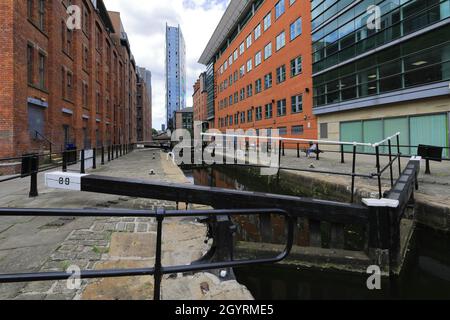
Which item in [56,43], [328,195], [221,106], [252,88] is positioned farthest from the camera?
[221,106]

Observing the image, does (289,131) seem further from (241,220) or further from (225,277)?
(225,277)

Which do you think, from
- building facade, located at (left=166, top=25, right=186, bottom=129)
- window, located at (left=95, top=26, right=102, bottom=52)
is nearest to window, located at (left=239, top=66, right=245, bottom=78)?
window, located at (left=95, top=26, right=102, bottom=52)

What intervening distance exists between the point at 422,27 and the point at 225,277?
17.3 metres

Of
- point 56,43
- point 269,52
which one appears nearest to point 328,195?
point 56,43

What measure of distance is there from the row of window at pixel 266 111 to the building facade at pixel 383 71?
3.17 metres

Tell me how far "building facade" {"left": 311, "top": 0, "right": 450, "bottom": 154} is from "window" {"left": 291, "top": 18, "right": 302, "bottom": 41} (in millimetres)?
2421

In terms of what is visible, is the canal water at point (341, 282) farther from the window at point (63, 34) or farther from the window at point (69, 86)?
the window at point (63, 34)

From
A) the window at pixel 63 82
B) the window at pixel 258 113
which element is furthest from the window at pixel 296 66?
the window at pixel 63 82

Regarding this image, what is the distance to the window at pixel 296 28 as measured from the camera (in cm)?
2636

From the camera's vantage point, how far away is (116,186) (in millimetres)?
4875

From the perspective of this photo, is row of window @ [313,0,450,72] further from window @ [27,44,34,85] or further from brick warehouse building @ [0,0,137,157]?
window @ [27,44,34,85]

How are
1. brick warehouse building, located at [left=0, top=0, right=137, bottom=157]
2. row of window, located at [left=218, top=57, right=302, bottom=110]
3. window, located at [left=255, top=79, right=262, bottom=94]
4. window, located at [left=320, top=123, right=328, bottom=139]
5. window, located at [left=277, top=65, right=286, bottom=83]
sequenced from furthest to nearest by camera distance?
window, located at [left=255, top=79, right=262, bottom=94] → window, located at [left=277, top=65, right=286, bottom=83] → row of window, located at [left=218, top=57, right=302, bottom=110] → window, located at [left=320, top=123, right=328, bottom=139] → brick warehouse building, located at [left=0, top=0, right=137, bottom=157]

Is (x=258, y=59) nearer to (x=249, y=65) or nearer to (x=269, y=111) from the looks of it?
(x=249, y=65)

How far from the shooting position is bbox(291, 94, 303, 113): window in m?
26.7
